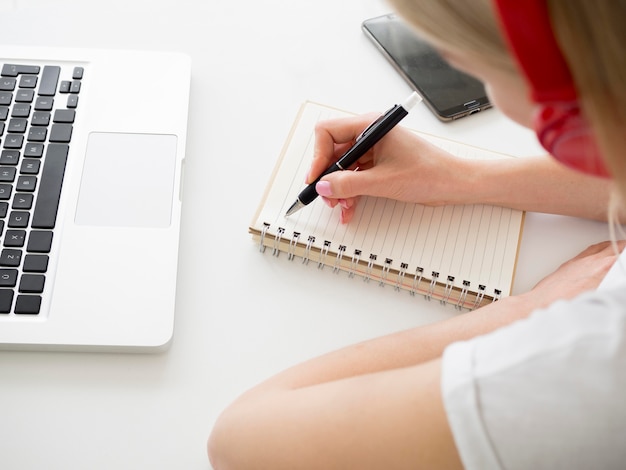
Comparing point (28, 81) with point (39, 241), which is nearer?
point (39, 241)

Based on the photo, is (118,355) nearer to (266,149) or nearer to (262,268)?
(262,268)

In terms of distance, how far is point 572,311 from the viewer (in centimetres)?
53

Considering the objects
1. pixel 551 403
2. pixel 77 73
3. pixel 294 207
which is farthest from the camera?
pixel 77 73

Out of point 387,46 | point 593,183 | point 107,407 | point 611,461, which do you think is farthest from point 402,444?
point 387,46

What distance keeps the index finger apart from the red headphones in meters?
0.38

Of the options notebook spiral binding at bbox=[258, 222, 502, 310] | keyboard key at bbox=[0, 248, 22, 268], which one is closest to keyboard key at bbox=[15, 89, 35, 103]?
keyboard key at bbox=[0, 248, 22, 268]

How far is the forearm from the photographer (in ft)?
2.79

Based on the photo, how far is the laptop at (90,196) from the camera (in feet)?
2.37

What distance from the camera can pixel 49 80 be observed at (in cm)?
90

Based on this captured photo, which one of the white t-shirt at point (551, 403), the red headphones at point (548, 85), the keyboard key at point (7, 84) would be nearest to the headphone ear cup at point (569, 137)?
the red headphones at point (548, 85)

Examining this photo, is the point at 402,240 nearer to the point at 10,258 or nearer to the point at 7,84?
the point at 10,258

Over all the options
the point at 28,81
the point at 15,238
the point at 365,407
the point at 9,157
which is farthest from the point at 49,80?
the point at 365,407

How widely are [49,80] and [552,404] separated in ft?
2.31

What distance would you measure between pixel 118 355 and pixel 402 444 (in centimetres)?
32
